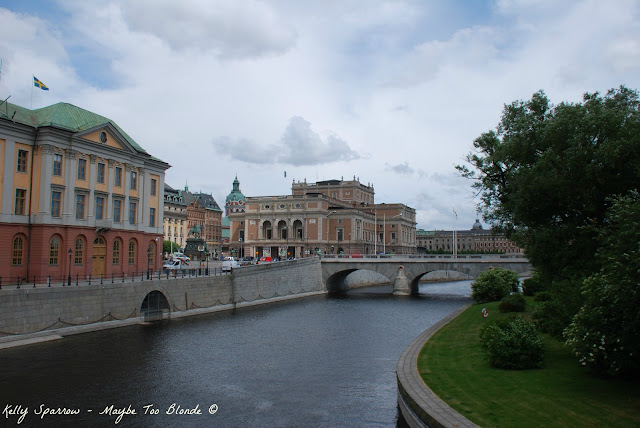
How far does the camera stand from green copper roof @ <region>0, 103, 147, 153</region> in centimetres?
4294

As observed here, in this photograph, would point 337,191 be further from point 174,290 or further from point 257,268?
point 174,290

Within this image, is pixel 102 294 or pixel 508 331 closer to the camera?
pixel 508 331

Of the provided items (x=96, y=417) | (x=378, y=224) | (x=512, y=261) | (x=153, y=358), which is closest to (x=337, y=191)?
(x=378, y=224)

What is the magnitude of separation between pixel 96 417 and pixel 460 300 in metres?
56.1

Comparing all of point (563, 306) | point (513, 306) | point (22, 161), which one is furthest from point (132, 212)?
point (563, 306)

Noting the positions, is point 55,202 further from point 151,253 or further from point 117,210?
point 151,253

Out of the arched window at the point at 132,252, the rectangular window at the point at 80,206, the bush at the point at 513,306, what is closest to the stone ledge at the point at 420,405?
the bush at the point at 513,306

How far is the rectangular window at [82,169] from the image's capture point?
46500 mm

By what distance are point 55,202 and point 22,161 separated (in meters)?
4.20

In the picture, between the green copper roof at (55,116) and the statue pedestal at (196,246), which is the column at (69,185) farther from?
the statue pedestal at (196,246)

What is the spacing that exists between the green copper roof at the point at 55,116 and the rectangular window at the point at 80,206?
19.8 feet

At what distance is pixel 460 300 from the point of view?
69250 millimetres

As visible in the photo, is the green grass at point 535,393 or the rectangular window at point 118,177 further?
the rectangular window at point 118,177

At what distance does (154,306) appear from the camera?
46.0m
